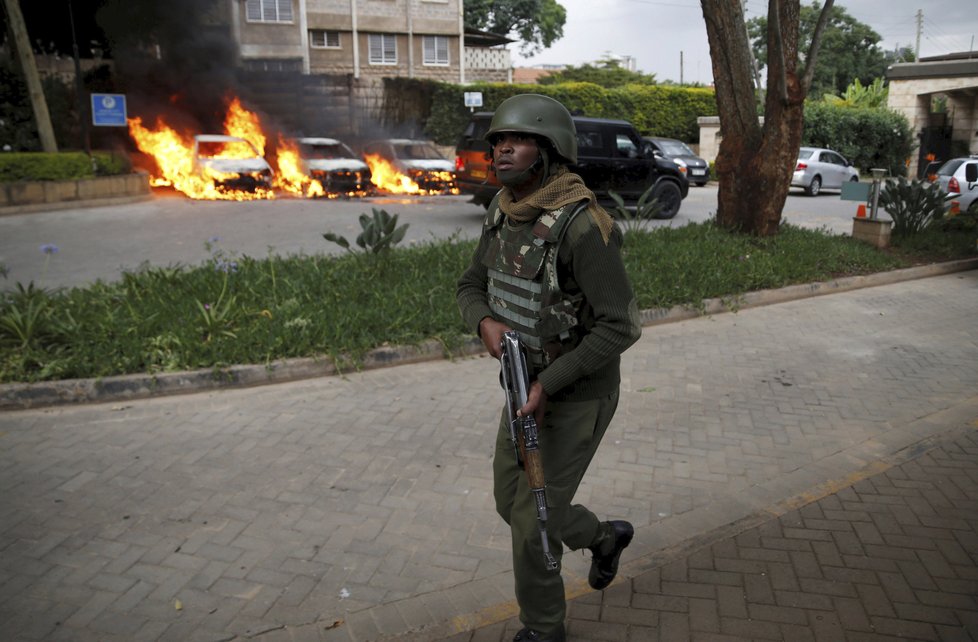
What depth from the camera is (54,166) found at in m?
15.8

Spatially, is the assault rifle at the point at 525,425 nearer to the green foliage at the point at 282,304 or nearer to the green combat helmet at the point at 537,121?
the green combat helmet at the point at 537,121

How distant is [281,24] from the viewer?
110 feet

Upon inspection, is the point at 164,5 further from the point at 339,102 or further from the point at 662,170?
the point at 662,170

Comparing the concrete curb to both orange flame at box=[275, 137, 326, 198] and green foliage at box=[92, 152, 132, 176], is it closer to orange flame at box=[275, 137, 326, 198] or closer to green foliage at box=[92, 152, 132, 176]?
green foliage at box=[92, 152, 132, 176]

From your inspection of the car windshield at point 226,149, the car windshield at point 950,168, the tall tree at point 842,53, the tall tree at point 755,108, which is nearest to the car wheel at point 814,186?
the car windshield at point 950,168

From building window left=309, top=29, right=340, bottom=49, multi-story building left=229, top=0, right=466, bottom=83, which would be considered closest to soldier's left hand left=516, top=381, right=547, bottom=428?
multi-story building left=229, top=0, right=466, bottom=83

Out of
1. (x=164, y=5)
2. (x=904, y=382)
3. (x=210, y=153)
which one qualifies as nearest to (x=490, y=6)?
(x=164, y=5)

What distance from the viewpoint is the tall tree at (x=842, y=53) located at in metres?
49.5

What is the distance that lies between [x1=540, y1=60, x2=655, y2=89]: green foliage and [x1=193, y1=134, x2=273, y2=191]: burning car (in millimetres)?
28066

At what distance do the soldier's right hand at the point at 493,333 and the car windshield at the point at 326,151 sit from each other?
17975 mm

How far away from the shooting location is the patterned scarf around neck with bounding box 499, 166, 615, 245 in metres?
2.55

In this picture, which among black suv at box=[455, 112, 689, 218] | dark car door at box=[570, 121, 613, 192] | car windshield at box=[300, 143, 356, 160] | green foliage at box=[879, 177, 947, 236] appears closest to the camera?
green foliage at box=[879, 177, 947, 236]

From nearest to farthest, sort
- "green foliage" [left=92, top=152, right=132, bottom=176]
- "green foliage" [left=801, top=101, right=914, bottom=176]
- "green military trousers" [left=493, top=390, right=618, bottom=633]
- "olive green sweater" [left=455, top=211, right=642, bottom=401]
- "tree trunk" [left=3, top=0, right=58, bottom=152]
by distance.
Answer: "olive green sweater" [left=455, top=211, right=642, bottom=401], "green military trousers" [left=493, top=390, right=618, bottom=633], "tree trunk" [left=3, top=0, right=58, bottom=152], "green foliage" [left=92, top=152, right=132, bottom=176], "green foliage" [left=801, top=101, right=914, bottom=176]

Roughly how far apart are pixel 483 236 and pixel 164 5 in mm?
25369
